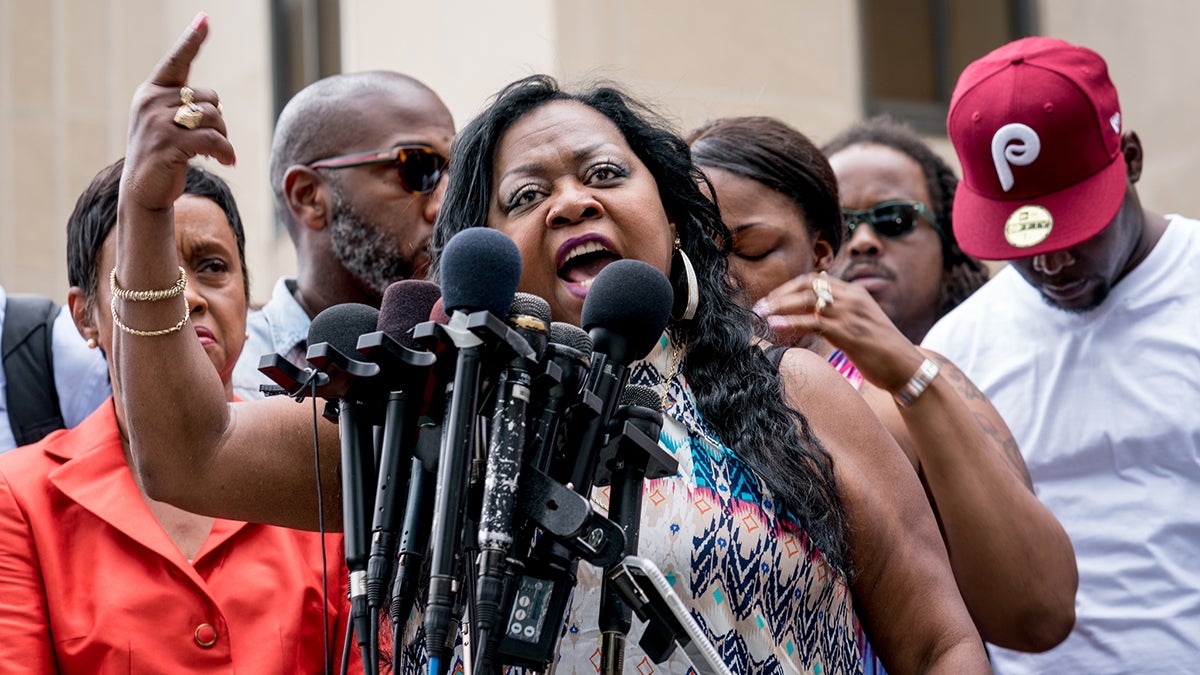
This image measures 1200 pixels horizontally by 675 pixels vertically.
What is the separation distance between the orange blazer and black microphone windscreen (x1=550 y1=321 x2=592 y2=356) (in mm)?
1115

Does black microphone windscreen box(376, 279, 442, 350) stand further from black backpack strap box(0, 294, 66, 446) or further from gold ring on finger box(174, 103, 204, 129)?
black backpack strap box(0, 294, 66, 446)

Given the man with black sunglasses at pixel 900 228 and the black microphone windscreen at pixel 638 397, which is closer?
the black microphone windscreen at pixel 638 397

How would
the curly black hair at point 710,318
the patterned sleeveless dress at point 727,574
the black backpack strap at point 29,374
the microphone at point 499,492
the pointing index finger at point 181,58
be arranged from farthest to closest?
the black backpack strap at point 29,374
the curly black hair at point 710,318
the patterned sleeveless dress at point 727,574
the pointing index finger at point 181,58
the microphone at point 499,492

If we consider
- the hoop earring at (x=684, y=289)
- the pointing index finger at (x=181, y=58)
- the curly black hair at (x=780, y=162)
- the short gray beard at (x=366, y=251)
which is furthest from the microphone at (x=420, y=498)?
the short gray beard at (x=366, y=251)

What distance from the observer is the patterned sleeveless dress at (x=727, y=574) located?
9.44ft

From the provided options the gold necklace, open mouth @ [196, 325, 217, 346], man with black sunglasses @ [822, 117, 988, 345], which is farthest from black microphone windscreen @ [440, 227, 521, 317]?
man with black sunglasses @ [822, 117, 988, 345]

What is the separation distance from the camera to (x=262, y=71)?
1288 centimetres

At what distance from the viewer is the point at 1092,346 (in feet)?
15.7

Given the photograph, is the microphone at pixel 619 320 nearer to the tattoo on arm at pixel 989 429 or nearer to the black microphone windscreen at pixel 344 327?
the black microphone windscreen at pixel 344 327

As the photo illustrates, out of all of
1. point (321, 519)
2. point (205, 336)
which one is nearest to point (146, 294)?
point (321, 519)

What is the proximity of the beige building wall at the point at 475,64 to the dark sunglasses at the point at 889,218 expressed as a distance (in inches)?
51.3

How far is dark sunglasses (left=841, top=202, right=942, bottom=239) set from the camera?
5.54 metres

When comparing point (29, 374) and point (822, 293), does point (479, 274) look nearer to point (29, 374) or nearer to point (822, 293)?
point (822, 293)

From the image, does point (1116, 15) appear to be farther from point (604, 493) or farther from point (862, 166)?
point (604, 493)
